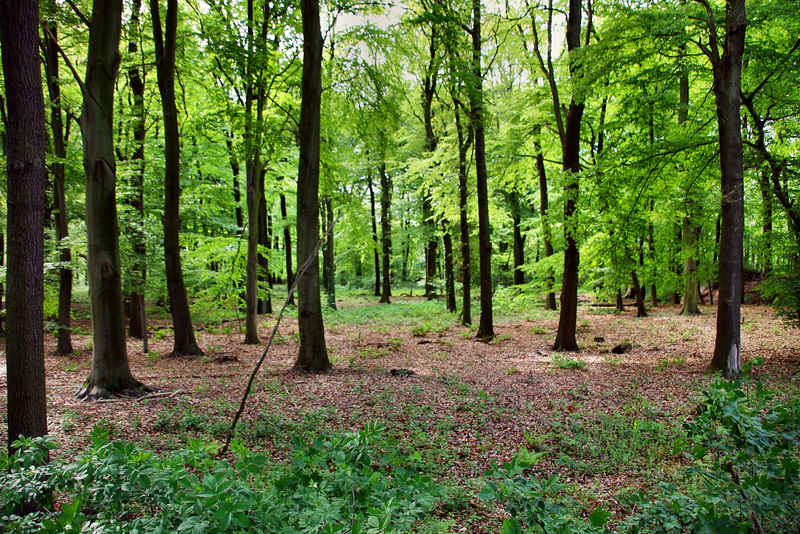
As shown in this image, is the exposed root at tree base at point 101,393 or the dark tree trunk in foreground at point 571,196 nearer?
the exposed root at tree base at point 101,393

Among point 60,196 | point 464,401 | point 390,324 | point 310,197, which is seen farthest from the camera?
point 390,324

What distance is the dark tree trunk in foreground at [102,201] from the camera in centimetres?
524

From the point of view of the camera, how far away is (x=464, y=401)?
5.88m

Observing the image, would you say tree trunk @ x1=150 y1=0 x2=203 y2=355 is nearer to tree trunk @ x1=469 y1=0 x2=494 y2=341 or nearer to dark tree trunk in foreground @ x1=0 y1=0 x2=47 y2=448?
dark tree trunk in foreground @ x1=0 y1=0 x2=47 y2=448

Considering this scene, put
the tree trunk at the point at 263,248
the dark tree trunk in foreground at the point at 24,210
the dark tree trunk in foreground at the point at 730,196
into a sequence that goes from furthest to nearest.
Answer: the tree trunk at the point at 263,248, the dark tree trunk in foreground at the point at 730,196, the dark tree trunk in foreground at the point at 24,210

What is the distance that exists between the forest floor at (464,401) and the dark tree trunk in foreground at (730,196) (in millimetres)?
596

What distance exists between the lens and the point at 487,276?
11.4 m

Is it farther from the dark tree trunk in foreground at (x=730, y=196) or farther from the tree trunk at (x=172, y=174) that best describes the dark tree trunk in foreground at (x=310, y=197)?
the dark tree trunk in foreground at (x=730, y=196)

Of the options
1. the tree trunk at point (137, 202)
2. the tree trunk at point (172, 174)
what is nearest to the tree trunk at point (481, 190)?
the tree trunk at point (172, 174)

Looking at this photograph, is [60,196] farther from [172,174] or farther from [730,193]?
[730,193]

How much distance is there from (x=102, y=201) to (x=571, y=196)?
27.5 feet

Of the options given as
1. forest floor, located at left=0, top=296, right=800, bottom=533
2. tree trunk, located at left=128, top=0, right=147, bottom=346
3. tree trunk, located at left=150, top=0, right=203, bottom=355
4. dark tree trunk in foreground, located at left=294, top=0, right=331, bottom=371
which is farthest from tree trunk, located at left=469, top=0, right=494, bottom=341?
tree trunk, located at left=128, top=0, right=147, bottom=346

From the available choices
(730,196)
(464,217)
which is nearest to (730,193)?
(730,196)

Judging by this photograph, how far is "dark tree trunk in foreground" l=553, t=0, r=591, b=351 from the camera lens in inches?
351
